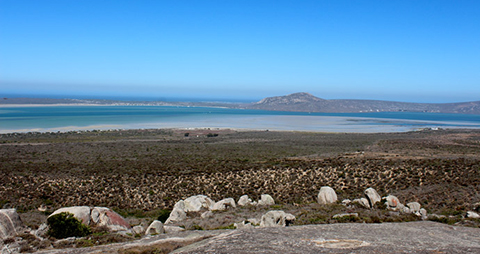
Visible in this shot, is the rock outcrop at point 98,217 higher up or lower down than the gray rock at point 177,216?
higher up

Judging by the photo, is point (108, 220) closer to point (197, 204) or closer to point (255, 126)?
point (197, 204)

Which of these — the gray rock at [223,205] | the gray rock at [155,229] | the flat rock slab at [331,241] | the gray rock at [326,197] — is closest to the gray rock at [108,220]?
the gray rock at [155,229]

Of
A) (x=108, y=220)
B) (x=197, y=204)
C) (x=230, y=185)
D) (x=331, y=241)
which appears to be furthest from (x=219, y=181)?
(x=331, y=241)

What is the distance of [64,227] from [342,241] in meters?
8.88

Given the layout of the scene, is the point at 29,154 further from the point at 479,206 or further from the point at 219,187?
the point at 479,206

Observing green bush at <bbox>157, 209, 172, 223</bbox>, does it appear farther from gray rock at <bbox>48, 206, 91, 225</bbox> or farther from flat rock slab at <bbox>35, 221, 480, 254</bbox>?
flat rock slab at <bbox>35, 221, 480, 254</bbox>

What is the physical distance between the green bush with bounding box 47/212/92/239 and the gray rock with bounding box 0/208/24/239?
96 centimetres

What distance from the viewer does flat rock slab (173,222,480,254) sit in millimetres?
7191

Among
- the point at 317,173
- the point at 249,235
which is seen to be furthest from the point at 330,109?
the point at 249,235

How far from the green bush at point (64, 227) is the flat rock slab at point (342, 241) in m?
5.29

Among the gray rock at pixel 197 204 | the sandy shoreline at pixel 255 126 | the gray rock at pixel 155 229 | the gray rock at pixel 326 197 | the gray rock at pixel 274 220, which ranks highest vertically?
the gray rock at pixel 274 220

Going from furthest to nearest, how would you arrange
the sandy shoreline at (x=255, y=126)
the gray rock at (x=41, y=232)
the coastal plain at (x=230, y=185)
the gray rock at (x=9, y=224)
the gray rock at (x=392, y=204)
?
1. the sandy shoreline at (x=255, y=126)
2. the gray rock at (x=392, y=204)
3. the coastal plain at (x=230, y=185)
4. the gray rock at (x=41, y=232)
5. the gray rock at (x=9, y=224)

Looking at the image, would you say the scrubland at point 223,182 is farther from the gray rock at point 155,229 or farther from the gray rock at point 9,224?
the gray rock at point 9,224

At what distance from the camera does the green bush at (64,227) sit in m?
10.5
